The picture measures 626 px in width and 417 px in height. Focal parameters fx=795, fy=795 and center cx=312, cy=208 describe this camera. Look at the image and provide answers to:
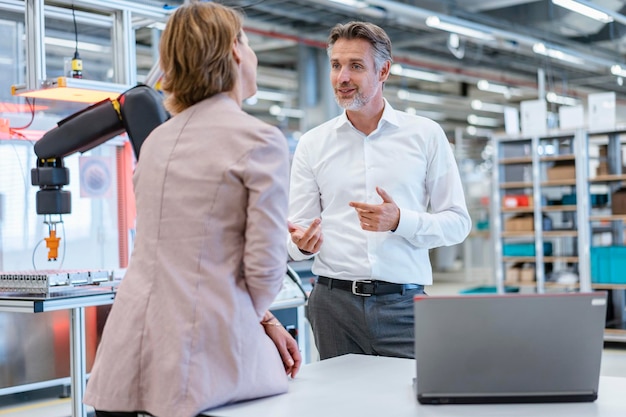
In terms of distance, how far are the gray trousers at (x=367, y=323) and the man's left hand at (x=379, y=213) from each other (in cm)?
29

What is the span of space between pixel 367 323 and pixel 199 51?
45.6 inches

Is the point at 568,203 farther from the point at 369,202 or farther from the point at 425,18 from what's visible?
the point at 369,202

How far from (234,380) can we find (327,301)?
0.98 m

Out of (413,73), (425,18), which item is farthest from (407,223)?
(413,73)

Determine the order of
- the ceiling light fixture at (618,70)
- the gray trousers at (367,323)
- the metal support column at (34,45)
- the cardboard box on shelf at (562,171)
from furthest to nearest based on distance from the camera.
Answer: the ceiling light fixture at (618,70)
the cardboard box on shelf at (562,171)
the metal support column at (34,45)
the gray trousers at (367,323)

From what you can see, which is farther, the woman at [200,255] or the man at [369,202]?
the man at [369,202]

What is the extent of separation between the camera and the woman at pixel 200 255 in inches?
62.6

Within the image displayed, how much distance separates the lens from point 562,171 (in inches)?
337

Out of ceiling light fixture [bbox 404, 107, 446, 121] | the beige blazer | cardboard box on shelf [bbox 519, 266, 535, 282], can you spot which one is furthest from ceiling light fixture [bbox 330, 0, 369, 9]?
ceiling light fixture [bbox 404, 107, 446, 121]

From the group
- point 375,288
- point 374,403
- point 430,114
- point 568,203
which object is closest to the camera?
point 374,403

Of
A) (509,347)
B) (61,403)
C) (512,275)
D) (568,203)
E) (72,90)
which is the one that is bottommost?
(61,403)

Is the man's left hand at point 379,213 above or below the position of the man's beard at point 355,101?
below

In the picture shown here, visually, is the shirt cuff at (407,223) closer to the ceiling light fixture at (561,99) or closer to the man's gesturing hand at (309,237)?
the man's gesturing hand at (309,237)

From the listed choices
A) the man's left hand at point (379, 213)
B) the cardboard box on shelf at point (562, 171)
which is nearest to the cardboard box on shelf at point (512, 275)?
the cardboard box on shelf at point (562, 171)
